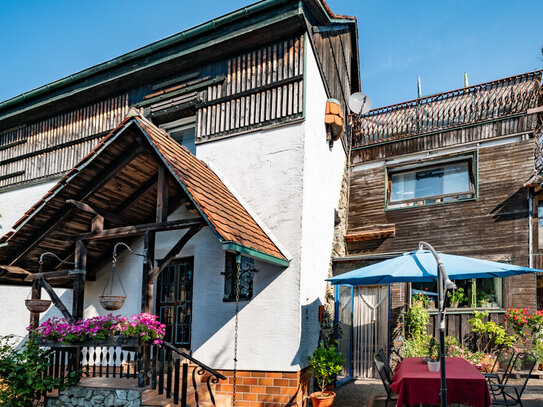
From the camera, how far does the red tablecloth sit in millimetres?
5250

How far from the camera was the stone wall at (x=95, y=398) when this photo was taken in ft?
20.7

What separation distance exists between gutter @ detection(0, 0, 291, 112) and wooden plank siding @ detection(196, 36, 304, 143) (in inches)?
28.6

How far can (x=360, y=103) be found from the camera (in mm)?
11859

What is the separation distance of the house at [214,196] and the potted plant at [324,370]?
0.79ft

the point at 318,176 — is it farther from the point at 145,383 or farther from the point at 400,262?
the point at 145,383

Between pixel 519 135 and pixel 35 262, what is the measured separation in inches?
410

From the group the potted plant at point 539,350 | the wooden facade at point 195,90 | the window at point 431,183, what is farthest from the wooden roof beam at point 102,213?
the potted plant at point 539,350

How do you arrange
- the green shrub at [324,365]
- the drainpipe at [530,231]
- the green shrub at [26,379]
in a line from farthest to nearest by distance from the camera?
the drainpipe at [530,231] → the green shrub at [324,365] → the green shrub at [26,379]

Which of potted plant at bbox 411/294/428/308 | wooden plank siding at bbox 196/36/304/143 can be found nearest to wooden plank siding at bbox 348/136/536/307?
potted plant at bbox 411/294/428/308

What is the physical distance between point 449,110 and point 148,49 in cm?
738

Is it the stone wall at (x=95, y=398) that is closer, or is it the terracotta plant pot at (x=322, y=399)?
the stone wall at (x=95, y=398)

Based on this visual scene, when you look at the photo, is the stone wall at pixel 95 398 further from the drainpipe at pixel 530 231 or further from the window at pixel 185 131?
the drainpipe at pixel 530 231

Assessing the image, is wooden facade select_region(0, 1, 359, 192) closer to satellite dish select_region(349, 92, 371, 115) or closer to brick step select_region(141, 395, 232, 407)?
satellite dish select_region(349, 92, 371, 115)

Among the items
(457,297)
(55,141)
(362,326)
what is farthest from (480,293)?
(55,141)
